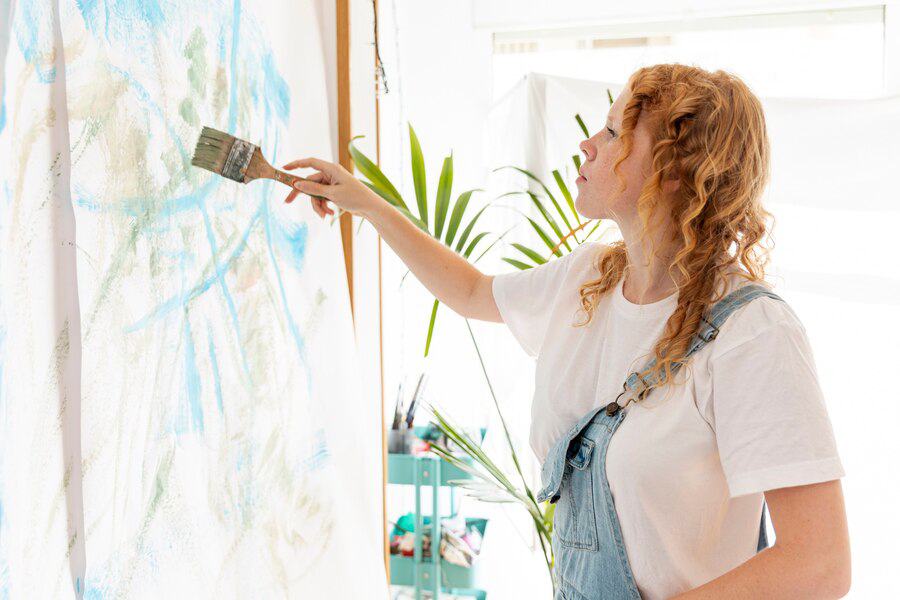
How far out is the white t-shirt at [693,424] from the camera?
0.76 meters

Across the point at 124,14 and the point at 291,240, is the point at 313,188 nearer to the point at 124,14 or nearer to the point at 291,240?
the point at 291,240

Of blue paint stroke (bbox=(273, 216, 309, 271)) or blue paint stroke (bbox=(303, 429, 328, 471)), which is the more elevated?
blue paint stroke (bbox=(273, 216, 309, 271))

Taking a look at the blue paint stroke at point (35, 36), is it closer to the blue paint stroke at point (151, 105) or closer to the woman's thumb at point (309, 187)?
the blue paint stroke at point (151, 105)

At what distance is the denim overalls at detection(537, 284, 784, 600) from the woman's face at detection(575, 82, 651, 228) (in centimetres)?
20

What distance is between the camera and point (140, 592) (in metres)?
0.78

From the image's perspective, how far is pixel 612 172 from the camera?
967 millimetres

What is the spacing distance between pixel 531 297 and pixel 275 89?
558 mm

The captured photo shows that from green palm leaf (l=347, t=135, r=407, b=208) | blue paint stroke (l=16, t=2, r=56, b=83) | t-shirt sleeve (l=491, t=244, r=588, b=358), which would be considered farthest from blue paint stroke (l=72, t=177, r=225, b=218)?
t-shirt sleeve (l=491, t=244, r=588, b=358)

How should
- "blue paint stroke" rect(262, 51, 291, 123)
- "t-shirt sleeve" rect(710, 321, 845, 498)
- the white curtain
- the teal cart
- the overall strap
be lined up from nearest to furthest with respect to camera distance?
"t-shirt sleeve" rect(710, 321, 845, 498), the overall strap, "blue paint stroke" rect(262, 51, 291, 123), the teal cart, the white curtain

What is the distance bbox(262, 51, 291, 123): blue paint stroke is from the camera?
1.11 metres

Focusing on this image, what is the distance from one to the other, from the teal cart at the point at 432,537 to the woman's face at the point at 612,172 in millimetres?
1076

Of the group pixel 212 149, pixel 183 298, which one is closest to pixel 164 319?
pixel 183 298

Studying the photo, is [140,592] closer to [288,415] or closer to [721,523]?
[288,415]

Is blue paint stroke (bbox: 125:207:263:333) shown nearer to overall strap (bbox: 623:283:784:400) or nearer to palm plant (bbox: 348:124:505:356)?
palm plant (bbox: 348:124:505:356)
